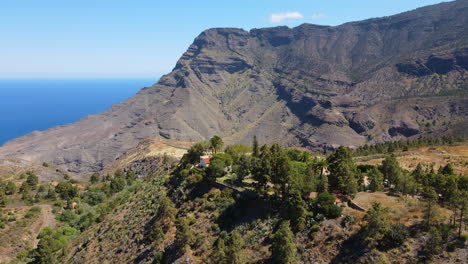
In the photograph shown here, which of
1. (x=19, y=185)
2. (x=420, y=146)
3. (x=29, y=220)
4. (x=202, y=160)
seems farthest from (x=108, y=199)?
(x=420, y=146)

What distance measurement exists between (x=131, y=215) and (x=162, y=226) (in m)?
15.5

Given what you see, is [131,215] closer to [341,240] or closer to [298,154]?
[298,154]

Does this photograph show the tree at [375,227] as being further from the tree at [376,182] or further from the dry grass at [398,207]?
the tree at [376,182]

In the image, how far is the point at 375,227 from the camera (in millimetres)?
34219

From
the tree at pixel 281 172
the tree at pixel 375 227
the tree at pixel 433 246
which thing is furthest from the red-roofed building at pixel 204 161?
the tree at pixel 433 246

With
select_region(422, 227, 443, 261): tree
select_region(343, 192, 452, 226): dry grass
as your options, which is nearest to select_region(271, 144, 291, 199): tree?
select_region(343, 192, 452, 226): dry grass

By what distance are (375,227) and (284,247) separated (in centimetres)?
1112

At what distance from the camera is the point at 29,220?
7256 cm

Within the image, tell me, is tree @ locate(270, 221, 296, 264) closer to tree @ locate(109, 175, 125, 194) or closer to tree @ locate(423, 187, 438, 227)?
tree @ locate(423, 187, 438, 227)

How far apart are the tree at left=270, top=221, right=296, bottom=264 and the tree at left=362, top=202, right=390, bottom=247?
8940 millimetres

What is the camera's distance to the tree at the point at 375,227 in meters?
34.1

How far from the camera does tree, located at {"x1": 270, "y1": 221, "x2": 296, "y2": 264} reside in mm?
35812

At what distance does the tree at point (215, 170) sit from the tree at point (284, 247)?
22.2 meters

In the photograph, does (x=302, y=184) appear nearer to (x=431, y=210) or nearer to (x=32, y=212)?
(x=431, y=210)
